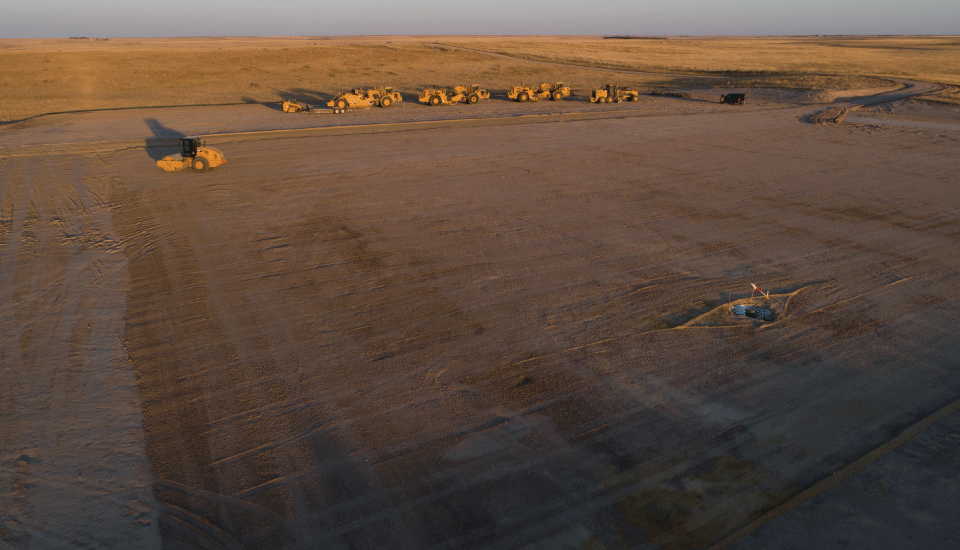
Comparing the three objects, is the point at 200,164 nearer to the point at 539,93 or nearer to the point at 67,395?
the point at 67,395

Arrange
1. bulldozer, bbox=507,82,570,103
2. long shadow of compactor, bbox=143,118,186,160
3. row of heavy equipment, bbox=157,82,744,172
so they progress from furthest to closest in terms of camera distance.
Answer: bulldozer, bbox=507,82,570,103, row of heavy equipment, bbox=157,82,744,172, long shadow of compactor, bbox=143,118,186,160

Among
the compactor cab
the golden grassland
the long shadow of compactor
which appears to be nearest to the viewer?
the compactor cab

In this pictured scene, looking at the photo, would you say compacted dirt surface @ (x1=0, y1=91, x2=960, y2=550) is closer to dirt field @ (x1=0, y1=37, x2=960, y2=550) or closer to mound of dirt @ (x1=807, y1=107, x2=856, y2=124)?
dirt field @ (x1=0, y1=37, x2=960, y2=550)

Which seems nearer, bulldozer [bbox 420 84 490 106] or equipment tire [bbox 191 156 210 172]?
equipment tire [bbox 191 156 210 172]

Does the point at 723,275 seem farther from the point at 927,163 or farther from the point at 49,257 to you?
the point at 927,163

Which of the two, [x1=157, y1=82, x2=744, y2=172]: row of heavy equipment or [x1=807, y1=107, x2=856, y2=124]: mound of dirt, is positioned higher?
[x1=157, y1=82, x2=744, y2=172]: row of heavy equipment

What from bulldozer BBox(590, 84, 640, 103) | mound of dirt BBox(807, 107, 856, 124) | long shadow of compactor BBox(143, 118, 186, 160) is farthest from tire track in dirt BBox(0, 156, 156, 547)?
mound of dirt BBox(807, 107, 856, 124)

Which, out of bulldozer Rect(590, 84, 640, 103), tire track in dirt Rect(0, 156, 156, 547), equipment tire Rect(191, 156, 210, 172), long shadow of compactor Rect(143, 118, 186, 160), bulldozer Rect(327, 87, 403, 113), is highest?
bulldozer Rect(590, 84, 640, 103)

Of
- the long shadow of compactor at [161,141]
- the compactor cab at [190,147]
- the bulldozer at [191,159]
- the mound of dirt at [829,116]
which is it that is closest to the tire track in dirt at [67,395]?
the bulldozer at [191,159]
